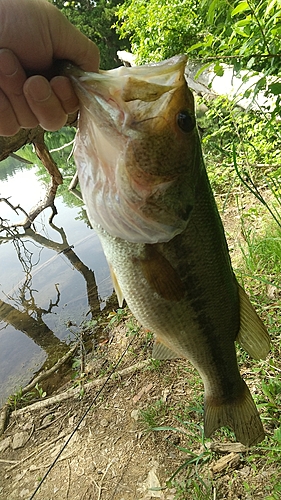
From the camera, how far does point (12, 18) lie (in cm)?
135

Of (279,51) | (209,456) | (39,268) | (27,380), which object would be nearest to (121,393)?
(209,456)

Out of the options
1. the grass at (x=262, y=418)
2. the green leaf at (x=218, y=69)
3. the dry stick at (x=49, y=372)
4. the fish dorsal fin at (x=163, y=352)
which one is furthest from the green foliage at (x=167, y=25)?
the fish dorsal fin at (x=163, y=352)

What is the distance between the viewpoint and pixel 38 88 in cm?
146

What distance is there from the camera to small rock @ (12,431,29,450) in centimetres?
365

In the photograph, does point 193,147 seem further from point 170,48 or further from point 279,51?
point 170,48

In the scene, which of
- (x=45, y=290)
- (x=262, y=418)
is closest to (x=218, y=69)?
(x=262, y=418)

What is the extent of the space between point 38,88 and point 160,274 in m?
0.87

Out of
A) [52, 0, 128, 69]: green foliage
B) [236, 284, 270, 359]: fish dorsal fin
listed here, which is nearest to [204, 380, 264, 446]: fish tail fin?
[236, 284, 270, 359]: fish dorsal fin

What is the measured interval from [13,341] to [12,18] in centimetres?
556

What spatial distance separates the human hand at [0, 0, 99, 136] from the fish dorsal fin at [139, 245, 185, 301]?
27.1 inches

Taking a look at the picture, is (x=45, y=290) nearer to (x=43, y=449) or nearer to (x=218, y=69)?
(x=43, y=449)

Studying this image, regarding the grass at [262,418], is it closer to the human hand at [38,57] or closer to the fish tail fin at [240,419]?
the fish tail fin at [240,419]

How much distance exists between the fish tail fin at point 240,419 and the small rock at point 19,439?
2.42 metres

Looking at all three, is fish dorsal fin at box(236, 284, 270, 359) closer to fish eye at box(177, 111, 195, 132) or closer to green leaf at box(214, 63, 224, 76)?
fish eye at box(177, 111, 195, 132)
